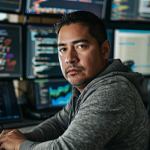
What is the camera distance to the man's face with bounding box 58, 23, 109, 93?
0.81 m

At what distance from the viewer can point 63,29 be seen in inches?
34.1

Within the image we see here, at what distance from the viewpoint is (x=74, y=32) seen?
2.67ft

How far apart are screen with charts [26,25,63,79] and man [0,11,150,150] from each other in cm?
56

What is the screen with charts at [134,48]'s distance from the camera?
1.73 m

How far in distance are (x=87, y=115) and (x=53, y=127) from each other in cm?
49

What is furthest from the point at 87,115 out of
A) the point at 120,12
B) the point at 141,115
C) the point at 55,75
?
the point at 120,12

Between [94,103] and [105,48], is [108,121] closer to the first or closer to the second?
[94,103]

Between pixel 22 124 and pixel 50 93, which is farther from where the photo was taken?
pixel 50 93

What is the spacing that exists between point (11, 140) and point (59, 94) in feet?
2.51

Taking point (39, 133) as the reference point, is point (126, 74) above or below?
above

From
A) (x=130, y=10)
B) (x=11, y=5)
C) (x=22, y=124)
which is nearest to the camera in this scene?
(x=22, y=124)

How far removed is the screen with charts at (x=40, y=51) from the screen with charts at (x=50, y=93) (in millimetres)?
64

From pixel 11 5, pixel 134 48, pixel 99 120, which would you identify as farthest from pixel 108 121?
pixel 134 48

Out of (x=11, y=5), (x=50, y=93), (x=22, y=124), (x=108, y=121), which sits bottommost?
(x=22, y=124)
